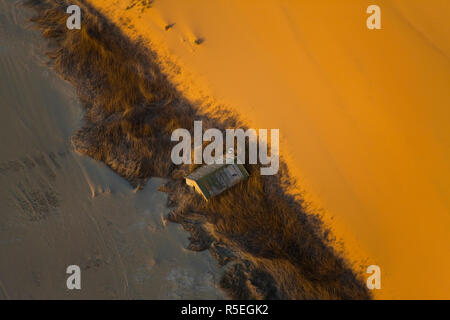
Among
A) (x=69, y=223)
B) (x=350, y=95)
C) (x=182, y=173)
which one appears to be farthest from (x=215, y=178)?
(x=350, y=95)

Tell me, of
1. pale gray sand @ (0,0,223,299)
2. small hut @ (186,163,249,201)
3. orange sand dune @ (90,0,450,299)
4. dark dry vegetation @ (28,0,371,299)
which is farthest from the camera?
orange sand dune @ (90,0,450,299)

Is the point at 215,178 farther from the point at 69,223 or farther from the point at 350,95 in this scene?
the point at 350,95

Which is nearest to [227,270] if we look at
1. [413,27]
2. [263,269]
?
[263,269]

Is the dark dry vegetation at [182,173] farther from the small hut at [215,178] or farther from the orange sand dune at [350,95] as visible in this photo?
the orange sand dune at [350,95]

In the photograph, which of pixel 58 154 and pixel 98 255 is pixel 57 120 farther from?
pixel 98 255

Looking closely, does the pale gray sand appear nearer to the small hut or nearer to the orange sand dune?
the small hut

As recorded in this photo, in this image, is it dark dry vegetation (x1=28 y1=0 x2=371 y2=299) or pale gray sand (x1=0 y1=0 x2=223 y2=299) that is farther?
dark dry vegetation (x1=28 y1=0 x2=371 y2=299)

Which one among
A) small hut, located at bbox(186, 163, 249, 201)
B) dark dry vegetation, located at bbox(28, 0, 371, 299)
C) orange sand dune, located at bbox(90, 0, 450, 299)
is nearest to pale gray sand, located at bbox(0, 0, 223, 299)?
dark dry vegetation, located at bbox(28, 0, 371, 299)
